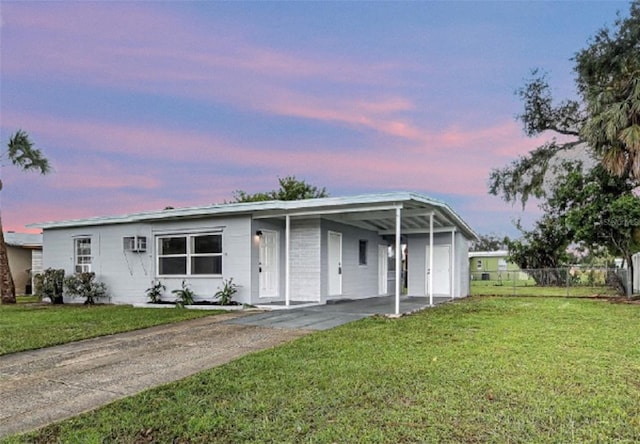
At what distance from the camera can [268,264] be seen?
39.8ft

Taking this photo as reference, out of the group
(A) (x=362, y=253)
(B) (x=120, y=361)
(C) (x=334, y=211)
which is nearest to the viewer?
(B) (x=120, y=361)

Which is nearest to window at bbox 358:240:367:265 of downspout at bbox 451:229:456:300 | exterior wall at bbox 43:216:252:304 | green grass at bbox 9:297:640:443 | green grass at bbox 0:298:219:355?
downspout at bbox 451:229:456:300

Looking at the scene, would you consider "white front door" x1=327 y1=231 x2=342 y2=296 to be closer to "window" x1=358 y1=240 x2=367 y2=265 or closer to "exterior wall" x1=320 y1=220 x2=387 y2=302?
"exterior wall" x1=320 y1=220 x2=387 y2=302

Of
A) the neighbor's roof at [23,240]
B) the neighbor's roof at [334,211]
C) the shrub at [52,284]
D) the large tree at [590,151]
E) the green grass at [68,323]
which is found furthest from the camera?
the neighbor's roof at [23,240]

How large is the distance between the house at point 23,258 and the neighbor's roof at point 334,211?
22.3 ft

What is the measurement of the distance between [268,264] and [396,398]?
334 inches

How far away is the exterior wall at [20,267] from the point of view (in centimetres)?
2011

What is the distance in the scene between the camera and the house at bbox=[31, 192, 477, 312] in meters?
11.2

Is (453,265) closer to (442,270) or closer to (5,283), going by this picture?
(442,270)

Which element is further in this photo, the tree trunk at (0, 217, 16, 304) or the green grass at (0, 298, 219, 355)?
the tree trunk at (0, 217, 16, 304)

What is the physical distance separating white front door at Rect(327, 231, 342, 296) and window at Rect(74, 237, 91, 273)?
26.5 feet

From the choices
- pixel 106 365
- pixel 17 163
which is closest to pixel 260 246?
pixel 106 365

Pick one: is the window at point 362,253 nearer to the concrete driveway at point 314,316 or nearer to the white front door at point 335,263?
the white front door at point 335,263

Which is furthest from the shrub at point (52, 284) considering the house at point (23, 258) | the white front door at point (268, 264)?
the white front door at point (268, 264)
